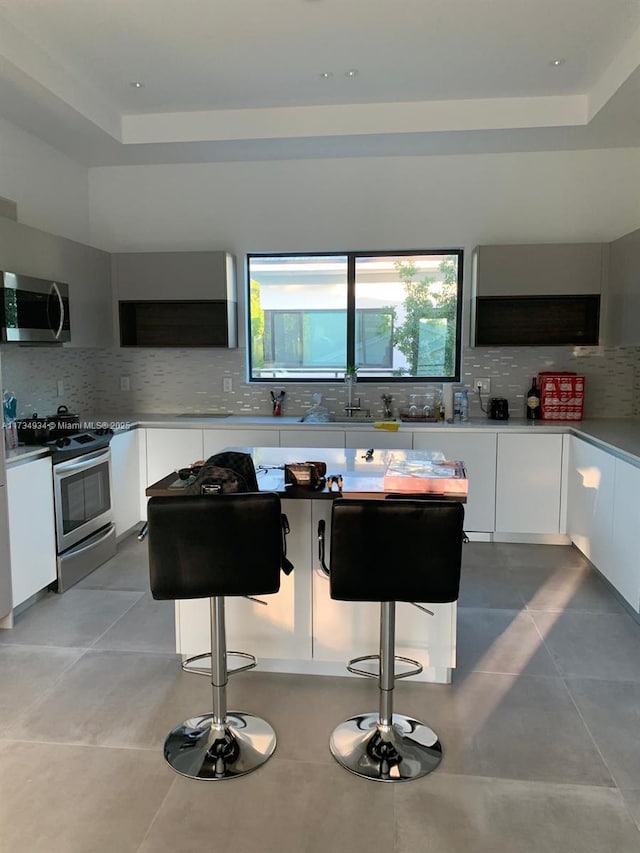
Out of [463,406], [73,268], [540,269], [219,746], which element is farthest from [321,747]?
[540,269]

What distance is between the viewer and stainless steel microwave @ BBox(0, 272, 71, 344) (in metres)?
3.45

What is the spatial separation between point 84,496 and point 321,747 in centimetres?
238

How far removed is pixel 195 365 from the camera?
5.28m

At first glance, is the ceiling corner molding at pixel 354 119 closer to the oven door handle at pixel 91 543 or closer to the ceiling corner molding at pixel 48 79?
the ceiling corner molding at pixel 48 79

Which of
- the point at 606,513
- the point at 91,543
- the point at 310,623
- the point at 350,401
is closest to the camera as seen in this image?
the point at 310,623

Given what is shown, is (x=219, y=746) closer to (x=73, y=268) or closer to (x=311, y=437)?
(x=311, y=437)

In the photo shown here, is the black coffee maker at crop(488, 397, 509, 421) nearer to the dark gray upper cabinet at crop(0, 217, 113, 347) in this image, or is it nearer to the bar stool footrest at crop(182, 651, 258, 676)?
the bar stool footrest at crop(182, 651, 258, 676)

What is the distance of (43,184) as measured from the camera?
451 centimetres

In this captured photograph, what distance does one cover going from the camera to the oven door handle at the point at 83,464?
12.1 ft

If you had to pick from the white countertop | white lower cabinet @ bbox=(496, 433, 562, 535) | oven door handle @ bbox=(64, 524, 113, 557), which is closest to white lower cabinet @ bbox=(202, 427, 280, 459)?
the white countertop

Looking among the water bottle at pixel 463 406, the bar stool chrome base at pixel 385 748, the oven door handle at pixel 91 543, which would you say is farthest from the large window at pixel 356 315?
the bar stool chrome base at pixel 385 748

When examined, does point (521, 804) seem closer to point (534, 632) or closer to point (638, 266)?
point (534, 632)

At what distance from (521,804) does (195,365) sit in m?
4.06

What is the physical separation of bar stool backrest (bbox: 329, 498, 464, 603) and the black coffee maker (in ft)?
9.72
